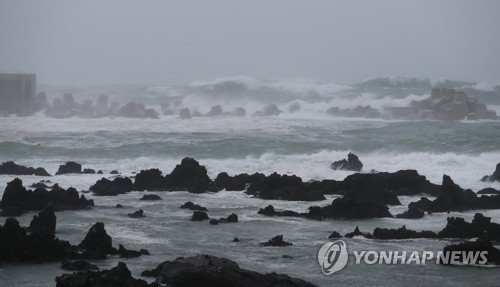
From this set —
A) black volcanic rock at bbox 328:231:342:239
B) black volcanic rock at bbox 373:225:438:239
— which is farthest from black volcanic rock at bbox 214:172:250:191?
black volcanic rock at bbox 373:225:438:239

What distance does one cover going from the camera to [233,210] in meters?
21.9

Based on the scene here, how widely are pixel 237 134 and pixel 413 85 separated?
40.4m

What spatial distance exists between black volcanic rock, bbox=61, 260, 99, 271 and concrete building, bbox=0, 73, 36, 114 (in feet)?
171

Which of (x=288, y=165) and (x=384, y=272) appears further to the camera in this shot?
(x=288, y=165)

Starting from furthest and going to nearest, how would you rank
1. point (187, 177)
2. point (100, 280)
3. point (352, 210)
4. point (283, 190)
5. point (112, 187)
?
point (187, 177)
point (112, 187)
point (283, 190)
point (352, 210)
point (100, 280)

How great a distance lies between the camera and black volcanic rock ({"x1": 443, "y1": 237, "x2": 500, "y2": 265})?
14.3m

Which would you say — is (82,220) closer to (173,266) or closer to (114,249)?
(114,249)

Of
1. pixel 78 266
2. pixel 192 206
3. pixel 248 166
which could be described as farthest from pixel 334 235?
pixel 248 166

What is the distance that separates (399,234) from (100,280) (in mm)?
7620

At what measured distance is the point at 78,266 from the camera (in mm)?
13672

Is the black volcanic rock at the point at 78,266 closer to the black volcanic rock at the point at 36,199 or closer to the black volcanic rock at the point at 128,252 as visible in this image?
the black volcanic rock at the point at 128,252

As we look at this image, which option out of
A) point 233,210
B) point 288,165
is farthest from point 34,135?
point 233,210

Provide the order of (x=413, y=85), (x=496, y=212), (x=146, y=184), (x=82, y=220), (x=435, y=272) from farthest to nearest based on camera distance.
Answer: (x=413, y=85)
(x=146, y=184)
(x=496, y=212)
(x=82, y=220)
(x=435, y=272)

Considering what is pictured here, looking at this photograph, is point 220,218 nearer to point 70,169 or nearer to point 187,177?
point 187,177
